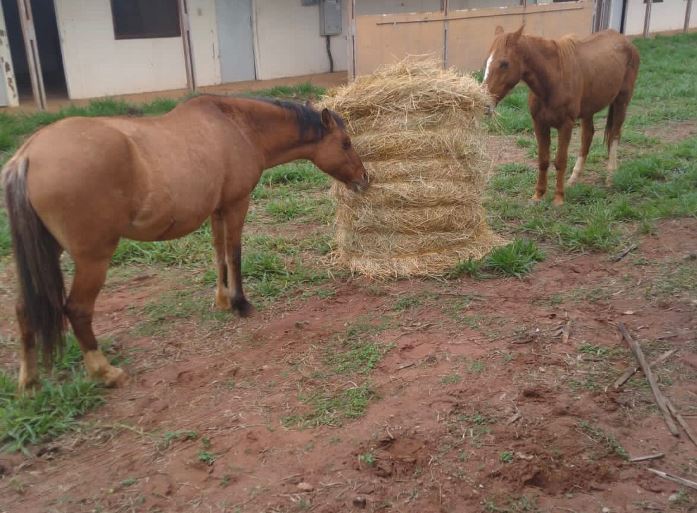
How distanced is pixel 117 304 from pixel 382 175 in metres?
2.26

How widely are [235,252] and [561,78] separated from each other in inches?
148

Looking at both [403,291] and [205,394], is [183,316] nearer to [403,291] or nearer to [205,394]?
[205,394]

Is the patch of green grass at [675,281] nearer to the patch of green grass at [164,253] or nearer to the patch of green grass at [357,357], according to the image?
the patch of green grass at [357,357]

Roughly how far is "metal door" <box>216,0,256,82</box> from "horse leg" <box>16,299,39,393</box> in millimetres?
12154

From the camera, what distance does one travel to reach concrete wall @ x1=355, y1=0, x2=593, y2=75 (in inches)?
505

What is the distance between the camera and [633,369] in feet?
11.4

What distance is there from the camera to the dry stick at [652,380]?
3018 millimetres

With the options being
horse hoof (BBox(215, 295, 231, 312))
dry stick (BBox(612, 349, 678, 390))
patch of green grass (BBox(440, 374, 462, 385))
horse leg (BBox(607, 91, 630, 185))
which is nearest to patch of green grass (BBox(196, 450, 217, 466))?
patch of green grass (BBox(440, 374, 462, 385))

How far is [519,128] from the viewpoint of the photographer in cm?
952

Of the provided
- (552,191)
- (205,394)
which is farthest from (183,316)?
(552,191)

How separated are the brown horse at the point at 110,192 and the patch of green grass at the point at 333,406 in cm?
113

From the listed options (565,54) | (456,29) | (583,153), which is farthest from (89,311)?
(456,29)

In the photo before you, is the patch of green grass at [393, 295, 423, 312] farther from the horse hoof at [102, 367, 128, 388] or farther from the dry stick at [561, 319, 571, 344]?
the horse hoof at [102, 367, 128, 388]

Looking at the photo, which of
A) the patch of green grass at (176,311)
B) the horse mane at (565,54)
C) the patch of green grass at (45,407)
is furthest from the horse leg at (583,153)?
the patch of green grass at (45,407)
